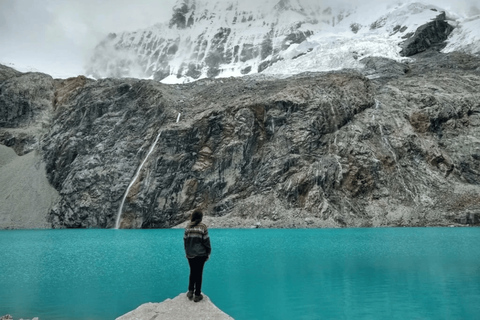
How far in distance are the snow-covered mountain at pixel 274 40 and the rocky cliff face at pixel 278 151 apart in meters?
24.2

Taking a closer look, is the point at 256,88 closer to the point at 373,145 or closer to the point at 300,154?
the point at 300,154

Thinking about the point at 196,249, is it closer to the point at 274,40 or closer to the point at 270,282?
the point at 270,282

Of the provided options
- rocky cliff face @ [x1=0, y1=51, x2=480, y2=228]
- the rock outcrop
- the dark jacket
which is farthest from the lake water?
rocky cliff face @ [x1=0, y1=51, x2=480, y2=228]

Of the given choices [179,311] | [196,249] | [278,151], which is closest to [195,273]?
[196,249]

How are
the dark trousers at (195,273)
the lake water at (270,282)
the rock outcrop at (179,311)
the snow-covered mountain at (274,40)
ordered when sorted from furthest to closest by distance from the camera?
the snow-covered mountain at (274,40), the lake water at (270,282), the dark trousers at (195,273), the rock outcrop at (179,311)

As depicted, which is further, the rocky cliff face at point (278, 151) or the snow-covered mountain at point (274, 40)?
the snow-covered mountain at point (274, 40)

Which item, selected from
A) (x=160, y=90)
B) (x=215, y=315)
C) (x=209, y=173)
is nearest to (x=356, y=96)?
(x=209, y=173)

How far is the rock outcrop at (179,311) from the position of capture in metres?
8.61

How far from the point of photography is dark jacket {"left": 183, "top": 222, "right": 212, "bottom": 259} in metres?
9.62

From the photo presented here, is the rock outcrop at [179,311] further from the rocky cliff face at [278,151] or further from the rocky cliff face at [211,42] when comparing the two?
the rocky cliff face at [211,42]

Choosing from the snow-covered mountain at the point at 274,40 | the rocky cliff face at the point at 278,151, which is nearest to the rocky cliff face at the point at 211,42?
the snow-covered mountain at the point at 274,40

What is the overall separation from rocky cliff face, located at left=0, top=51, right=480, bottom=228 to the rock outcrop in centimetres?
4534

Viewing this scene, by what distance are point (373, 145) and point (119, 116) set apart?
4072 cm

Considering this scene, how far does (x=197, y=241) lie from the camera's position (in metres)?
9.64
